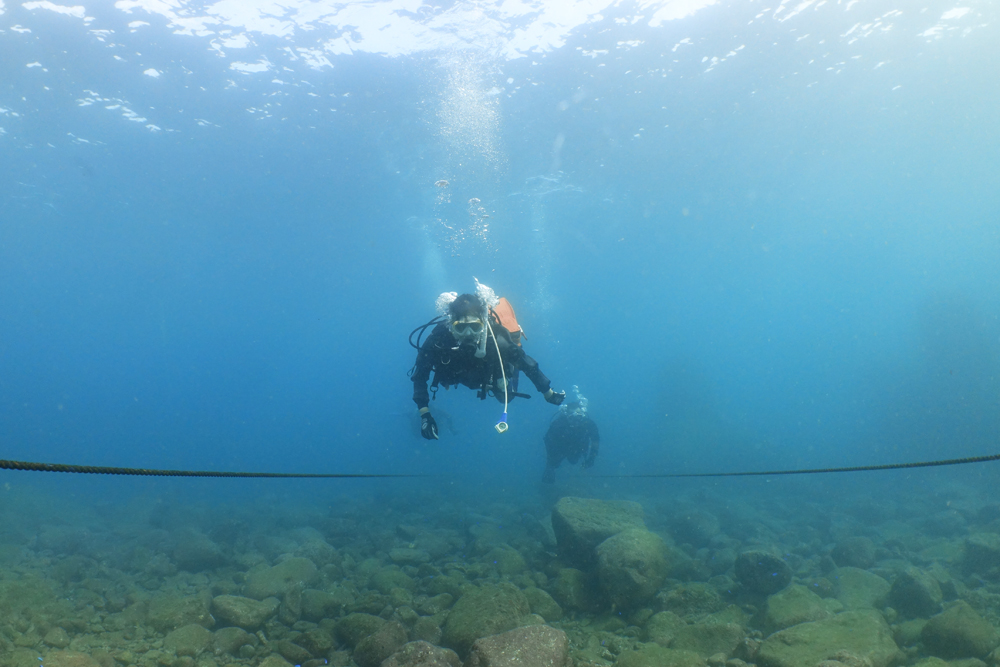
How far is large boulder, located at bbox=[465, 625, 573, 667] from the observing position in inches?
139

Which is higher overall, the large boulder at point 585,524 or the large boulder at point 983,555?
the large boulder at point 585,524

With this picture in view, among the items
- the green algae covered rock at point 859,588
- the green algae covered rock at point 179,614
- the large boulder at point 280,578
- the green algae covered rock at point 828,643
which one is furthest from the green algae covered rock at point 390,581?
the green algae covered rock at point 859,588

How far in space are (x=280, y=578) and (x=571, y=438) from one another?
8.18m

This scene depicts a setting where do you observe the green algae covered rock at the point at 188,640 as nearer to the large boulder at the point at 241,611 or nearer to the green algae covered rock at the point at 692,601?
the large boulder at the point at 241,611

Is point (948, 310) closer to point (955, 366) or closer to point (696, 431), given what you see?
point (955, 366)

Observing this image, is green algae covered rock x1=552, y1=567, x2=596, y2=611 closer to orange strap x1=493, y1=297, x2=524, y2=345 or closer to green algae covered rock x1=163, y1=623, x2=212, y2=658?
orange strap x1=493, y1=297, x2=524, y2=345

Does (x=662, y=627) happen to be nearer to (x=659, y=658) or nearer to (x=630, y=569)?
(x=630, y=569)

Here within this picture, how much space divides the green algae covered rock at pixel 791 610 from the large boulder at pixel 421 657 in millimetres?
3461

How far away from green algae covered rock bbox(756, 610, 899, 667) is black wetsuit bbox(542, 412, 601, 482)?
8305 millimetres

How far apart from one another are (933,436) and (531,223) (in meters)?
22.2

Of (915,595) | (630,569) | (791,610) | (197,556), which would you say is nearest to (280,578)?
(197,556)

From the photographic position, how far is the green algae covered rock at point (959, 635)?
4148 mm

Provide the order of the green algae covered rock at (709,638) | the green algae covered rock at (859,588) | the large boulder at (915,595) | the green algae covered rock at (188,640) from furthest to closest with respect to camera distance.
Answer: the green algae covered rock at (859,588)
the large boulder at (915,595)
the green algae covered rock at (188,640)
the green algae covered rock at (709,638)

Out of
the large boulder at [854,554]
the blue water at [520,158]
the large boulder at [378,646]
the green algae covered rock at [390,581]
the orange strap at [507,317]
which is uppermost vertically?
the blue water at [520,158]
